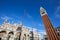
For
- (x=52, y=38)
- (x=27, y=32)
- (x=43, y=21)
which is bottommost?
(x=52, y=38)

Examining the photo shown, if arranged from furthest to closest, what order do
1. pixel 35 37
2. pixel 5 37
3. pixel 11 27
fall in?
pixel 35 37 < pixel 11 27 < pixel 5 37

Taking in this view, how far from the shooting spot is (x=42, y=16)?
27.1 m

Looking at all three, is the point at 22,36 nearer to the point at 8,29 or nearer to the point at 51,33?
the point at 8,29

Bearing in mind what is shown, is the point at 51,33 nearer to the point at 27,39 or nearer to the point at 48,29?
the point at 48,29

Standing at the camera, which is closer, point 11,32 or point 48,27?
point 11,32

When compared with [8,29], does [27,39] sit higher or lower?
lower

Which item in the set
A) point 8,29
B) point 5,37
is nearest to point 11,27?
point 8,29

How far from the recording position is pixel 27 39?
28.1 meters

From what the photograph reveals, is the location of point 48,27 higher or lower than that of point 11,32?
higher

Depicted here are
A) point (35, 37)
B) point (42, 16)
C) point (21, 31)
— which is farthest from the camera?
point (35, 37)

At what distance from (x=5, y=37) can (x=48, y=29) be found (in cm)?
1098

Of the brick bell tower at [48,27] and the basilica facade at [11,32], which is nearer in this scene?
the basilica facade at [11,32]

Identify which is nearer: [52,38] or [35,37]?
[52,38]

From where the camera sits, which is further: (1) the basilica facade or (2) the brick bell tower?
(2) the brick bell tower
